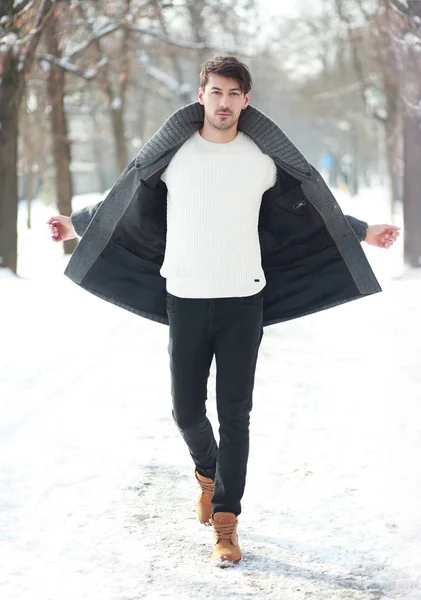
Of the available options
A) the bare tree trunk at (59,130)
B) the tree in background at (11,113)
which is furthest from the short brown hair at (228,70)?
the bare tree trunk at (59,130)

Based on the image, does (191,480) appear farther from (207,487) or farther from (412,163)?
(412,163)

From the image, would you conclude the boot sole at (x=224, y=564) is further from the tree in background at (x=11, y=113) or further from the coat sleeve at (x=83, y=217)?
the tree in background at (x=11, y=113)

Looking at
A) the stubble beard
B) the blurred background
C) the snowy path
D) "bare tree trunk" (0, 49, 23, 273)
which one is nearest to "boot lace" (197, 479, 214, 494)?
the snowy path

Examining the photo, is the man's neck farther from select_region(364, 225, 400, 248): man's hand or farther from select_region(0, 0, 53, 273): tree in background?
select_region(0, 0, 53, 273): tree in background

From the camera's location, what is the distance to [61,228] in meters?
4.21

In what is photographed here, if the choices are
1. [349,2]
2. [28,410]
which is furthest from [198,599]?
[349,2]

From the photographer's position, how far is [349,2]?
24625 mm

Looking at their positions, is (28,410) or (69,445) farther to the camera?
(28,410)

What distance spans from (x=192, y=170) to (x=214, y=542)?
1487 millimetres

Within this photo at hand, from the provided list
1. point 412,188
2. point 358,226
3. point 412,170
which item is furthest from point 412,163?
point 358,226

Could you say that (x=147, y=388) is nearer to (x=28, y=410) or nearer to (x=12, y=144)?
(x=28, y=410)

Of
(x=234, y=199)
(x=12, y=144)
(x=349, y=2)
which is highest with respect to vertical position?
(x=349, y=2)

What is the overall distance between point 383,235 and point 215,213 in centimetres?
81

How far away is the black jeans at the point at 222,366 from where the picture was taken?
3.83 meters
